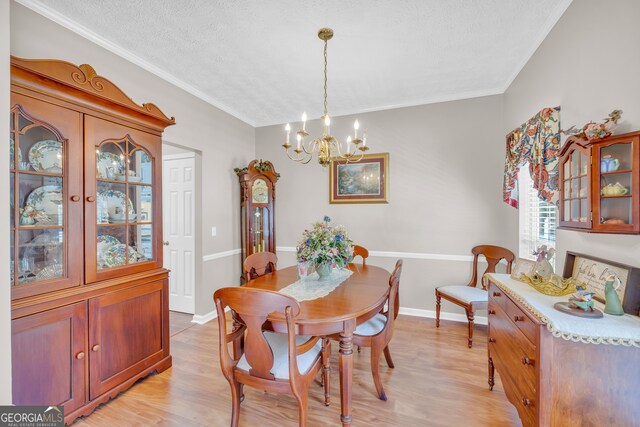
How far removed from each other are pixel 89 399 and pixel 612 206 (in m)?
3.25

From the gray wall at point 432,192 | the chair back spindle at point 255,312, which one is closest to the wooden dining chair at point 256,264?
the chair back spindle at point 255,312

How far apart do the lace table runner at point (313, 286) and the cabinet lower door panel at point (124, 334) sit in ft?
3.68

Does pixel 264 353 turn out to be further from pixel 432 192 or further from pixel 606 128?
pixel 432 192

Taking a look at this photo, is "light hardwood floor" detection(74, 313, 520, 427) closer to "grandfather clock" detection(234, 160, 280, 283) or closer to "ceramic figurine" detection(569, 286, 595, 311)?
"ceramic figurine" detection(569, 286, 595, 311)

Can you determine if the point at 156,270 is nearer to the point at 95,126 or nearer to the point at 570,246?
the point at 95,126

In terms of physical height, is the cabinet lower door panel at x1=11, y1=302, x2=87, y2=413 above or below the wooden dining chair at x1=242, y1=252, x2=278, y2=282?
below

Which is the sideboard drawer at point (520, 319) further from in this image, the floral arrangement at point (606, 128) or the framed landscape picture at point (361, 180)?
the framed landscape picture at point (361, 180)

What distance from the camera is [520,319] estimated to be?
1384mm

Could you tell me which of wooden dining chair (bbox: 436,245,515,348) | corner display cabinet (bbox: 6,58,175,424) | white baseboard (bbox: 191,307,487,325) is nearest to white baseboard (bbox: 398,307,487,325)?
white baseboard (bbox: 191,307,487,325)

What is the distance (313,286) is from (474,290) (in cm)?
196

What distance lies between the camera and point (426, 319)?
11.1 feet

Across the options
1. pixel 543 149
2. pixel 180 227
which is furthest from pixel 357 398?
pixel 180 227

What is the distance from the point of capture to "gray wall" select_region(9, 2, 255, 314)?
1.86 meters

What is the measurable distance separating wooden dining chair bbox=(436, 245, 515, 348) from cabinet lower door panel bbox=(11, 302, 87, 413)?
3201 millimetres
